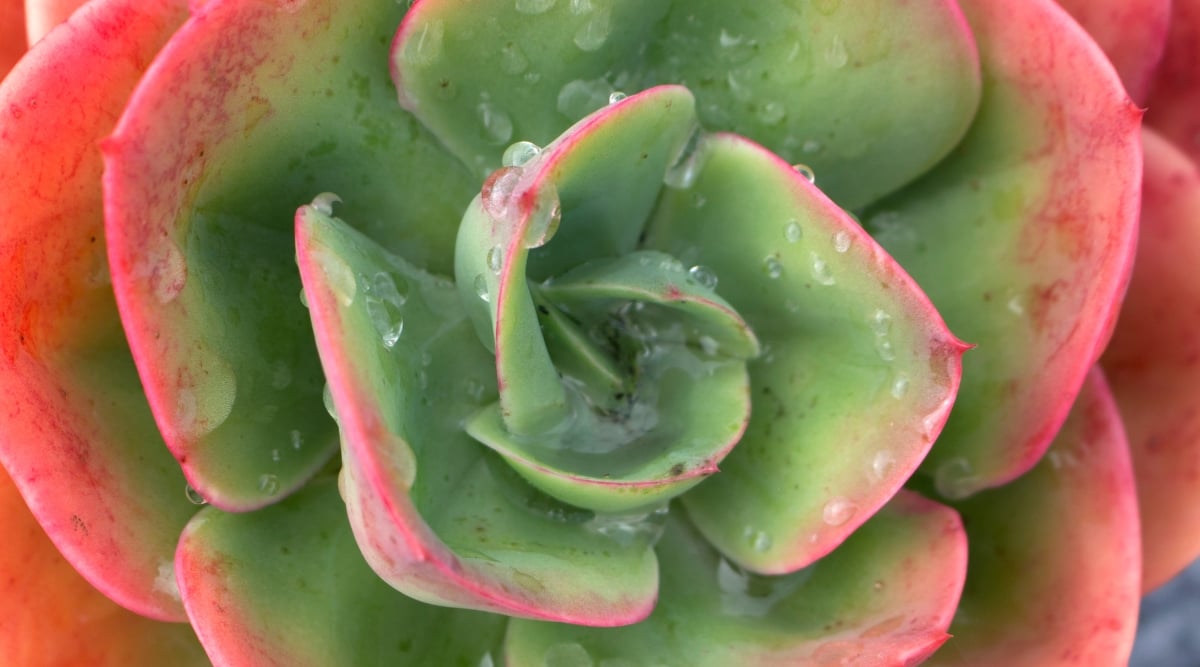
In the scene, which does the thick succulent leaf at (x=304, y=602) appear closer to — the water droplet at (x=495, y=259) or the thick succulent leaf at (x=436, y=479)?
the thick succulent leaf at (x=436, y=479)

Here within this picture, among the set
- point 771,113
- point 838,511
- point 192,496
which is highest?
point 771,113

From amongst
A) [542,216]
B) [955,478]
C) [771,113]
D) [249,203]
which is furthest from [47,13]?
[955,478]

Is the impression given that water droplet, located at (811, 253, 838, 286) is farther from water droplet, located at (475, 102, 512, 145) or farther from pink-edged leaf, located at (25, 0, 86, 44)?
pink-edged leaf, located at (25, 0, 86, 44)

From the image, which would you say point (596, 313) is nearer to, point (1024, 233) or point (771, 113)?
point (771, 113)

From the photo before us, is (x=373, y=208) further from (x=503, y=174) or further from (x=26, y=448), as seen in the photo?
(x=26, y=448)

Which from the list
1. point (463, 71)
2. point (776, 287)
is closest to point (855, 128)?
point (776, 287)

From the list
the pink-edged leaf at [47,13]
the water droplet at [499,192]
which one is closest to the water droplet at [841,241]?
the water droplet at [499,192]

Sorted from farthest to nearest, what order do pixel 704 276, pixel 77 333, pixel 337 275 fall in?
pixel 704 276
pixel 77 333
pixel 337 275
